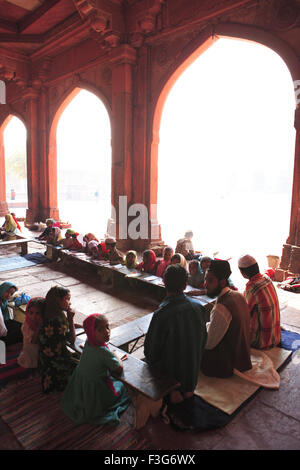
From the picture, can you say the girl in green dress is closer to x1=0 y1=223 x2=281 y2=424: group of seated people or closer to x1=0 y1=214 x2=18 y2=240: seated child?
x1=0 y1=223 x2=281 y2=424: group of seated people

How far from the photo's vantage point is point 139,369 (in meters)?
2.63

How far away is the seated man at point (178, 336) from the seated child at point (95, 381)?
360 millimetres

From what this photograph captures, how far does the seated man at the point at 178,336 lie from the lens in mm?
2533

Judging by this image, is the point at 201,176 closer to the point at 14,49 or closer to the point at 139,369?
the point at 14,49

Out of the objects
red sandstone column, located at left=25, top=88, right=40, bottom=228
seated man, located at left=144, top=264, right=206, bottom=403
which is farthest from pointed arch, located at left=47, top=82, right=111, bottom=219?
seated man, located at left=144, top=264, right=206, bottom=403

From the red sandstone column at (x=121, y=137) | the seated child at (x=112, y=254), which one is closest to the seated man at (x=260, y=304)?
the seated child at (x=112, y=254)

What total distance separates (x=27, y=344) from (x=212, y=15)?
7.12 m

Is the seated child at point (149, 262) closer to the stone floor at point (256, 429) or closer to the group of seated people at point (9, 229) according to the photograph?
the stone floor at point (256, 429)

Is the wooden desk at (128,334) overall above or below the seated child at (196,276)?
below

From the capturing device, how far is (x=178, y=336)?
2537 mm

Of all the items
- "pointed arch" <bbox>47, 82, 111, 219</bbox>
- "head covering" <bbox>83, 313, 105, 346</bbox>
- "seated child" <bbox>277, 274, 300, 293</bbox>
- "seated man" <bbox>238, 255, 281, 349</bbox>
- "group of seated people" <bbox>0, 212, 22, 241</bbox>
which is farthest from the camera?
"pointed arch" <bbox>47, 82, 111, 219</bbox>

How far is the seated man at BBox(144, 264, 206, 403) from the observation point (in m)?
2.53

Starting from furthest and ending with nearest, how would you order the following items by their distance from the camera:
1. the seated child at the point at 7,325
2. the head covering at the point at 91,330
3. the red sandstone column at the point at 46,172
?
1. the red sandstone column at the point at 46,172
2. the seated child at the point at 7,325
3. the head covering at the point at 91,330

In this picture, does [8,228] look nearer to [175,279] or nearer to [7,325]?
[7,325]
